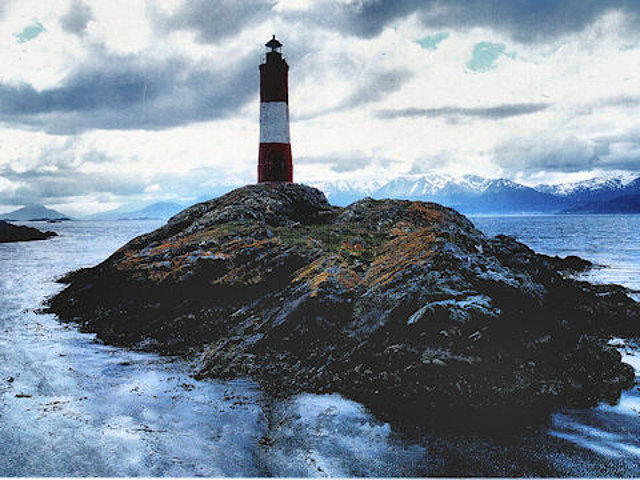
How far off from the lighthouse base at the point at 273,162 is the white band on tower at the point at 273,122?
0.35 meters

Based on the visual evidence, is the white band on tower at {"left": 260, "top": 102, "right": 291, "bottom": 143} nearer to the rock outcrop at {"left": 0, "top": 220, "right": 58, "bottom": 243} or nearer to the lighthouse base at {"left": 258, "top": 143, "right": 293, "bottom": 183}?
the lighthouse base at {"left": 258, "top": 143, "right": 293, "bottom": 183}

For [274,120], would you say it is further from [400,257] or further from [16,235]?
[16,235]

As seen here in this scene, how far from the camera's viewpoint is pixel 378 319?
1016 cm

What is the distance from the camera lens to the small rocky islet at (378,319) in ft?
28.4

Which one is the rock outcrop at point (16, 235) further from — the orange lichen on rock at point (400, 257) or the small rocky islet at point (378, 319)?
the orange lichen on rock at point (400, 257)

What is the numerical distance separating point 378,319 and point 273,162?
17408mm

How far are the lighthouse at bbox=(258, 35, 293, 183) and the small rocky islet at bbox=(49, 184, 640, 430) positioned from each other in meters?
9.26

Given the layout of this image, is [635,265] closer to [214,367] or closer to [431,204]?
[431,204]

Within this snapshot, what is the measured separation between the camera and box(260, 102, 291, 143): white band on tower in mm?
25656


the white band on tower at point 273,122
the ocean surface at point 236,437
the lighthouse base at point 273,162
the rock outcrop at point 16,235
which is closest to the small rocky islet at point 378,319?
the ocean surface at point 236,437

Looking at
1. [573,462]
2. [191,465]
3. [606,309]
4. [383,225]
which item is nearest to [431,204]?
[383,225]

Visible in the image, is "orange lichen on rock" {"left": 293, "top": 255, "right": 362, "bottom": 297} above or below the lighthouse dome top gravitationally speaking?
below

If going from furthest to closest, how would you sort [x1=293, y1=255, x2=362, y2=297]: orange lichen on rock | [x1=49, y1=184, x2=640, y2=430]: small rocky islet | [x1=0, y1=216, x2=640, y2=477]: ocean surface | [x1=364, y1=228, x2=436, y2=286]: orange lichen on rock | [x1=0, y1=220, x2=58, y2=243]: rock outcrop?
[x1=0, y1=220, x2=58, y2=243]: rock outcrop, [x1=293, y1=255, x2=362, y2=297]: orange lichen on rock, [x1=364, y1=228, x2=436, y2=286]: orange lichen on rock, [x1=49, y1=184, x2=640, y2=430]: small rocky islet, [x1=0, y1=216, x2=640, y2=477]: ocean surface

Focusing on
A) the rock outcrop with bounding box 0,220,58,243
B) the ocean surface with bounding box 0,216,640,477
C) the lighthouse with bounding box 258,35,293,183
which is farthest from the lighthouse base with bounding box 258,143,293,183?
the rock outcrop with bounding box 0,220,58,243
